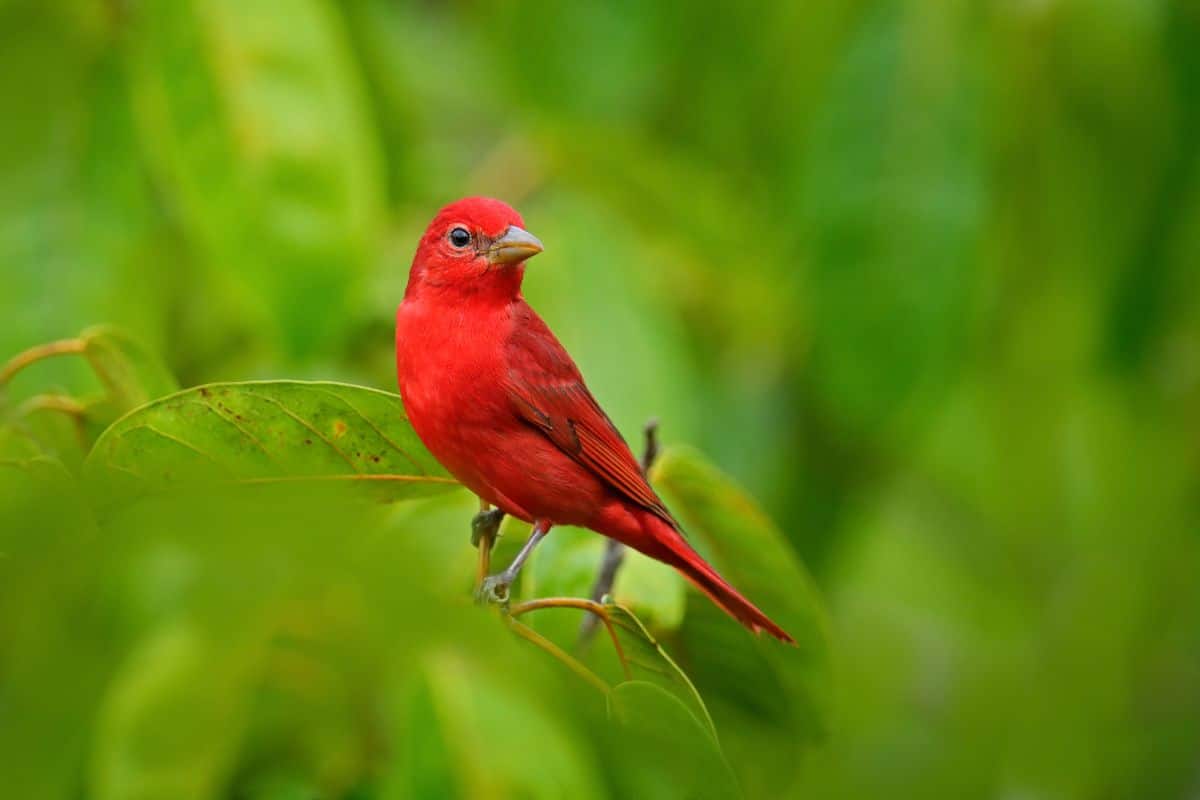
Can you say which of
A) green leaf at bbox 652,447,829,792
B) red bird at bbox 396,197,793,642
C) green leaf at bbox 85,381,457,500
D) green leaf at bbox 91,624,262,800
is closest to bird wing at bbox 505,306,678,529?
red bird at bbox 396,197,793,642

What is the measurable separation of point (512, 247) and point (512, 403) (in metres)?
0.25

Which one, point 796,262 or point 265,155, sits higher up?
point 265,155

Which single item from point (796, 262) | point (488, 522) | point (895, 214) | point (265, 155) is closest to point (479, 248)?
point (488, 522)

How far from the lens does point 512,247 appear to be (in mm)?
2215

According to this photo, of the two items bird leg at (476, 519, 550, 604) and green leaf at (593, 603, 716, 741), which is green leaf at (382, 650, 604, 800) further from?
bird leg at (476, 519, 550, 604)

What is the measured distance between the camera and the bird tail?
210 cm

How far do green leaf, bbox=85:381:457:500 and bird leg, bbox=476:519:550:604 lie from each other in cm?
21

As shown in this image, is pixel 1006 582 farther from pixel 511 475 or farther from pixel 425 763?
pixel 425 763

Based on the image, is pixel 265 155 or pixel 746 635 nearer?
pixel 746 635

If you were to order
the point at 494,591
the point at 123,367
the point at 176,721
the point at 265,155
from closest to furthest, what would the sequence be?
1. the point at 176,721
2. the point at 494,591
3. the point at 123,367
4. the point at 265,155

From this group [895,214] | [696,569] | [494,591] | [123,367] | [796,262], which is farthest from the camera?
[796,262]

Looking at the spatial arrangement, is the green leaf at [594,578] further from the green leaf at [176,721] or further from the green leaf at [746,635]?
the green leaf at [176,721]

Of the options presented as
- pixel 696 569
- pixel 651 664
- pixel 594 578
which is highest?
pixel 651 664

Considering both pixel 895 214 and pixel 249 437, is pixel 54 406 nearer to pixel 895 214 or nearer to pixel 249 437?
pixel 249 437
